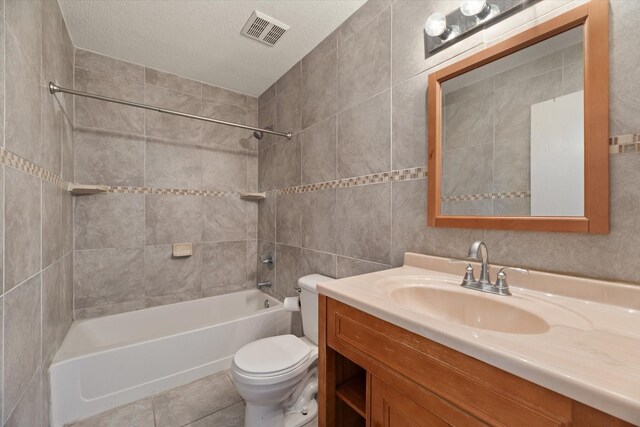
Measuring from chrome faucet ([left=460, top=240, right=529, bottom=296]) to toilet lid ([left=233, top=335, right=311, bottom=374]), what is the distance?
0.90 m

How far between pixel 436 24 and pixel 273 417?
2017 mm

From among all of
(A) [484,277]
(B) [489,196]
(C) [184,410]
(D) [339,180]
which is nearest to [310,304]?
(D) [339,180]

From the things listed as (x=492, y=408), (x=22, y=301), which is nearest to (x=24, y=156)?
(x=22, y=301)

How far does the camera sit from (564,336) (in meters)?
0.55

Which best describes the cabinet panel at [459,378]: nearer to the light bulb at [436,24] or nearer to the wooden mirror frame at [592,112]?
the wooden mirror frame at [592,112]

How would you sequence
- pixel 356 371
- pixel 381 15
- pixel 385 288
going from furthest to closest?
1. pixel 381 15
2. pixel 356 371
3. pixel 385 288

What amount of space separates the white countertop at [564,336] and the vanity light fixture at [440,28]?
1.00m

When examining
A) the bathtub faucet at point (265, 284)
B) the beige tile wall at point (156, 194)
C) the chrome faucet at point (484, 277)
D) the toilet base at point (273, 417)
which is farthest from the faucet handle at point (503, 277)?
the beige tile wall at point (156, 194)

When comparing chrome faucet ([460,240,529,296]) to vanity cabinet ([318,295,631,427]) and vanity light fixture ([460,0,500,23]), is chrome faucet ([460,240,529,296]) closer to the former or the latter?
vanity cabinet ([318,295,631,427])

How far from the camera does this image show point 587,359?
456mm

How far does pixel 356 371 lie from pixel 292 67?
7.07ft

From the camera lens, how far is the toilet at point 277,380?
3.97ft

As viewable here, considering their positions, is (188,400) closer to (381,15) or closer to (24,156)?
(24,156)

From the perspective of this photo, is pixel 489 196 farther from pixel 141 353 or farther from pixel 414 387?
pixel 141 353
